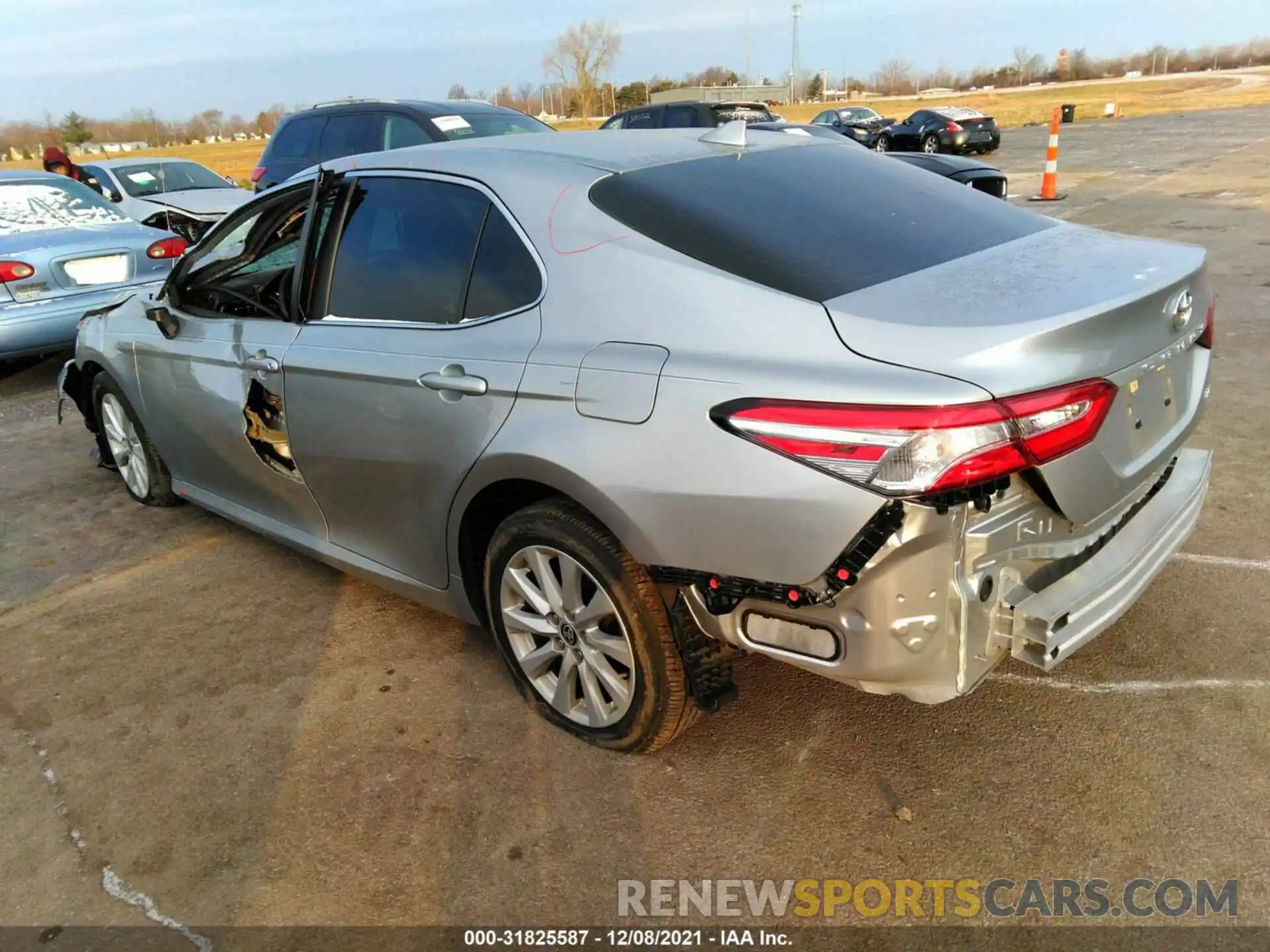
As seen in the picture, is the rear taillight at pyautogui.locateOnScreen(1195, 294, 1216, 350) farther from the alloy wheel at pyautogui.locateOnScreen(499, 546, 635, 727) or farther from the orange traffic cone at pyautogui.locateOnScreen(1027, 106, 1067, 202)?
the orange traffic cone at pyautogui.locateOnScreen(1027, 106, 1067, 202)

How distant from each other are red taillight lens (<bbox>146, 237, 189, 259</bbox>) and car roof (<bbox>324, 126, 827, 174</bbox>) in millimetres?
5277

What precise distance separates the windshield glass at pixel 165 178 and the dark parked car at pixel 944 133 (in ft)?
57.3

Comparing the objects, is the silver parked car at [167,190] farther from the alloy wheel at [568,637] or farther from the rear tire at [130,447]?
the alloy wheel at [568,637]

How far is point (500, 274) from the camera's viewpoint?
9.33ft

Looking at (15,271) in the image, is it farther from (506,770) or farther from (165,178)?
(506,770)

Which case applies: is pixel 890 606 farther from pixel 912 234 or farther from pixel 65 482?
pixel 65 482

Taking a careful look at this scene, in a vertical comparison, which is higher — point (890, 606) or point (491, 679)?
point (890, 606)

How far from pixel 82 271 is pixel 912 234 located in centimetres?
704

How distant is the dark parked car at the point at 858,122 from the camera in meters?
27.5

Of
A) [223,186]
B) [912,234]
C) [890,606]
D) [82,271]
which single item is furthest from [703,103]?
[890,606]

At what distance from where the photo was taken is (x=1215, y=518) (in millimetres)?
4074

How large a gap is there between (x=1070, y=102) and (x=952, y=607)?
53.0 meters

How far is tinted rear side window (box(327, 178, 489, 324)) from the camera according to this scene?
2.99 m

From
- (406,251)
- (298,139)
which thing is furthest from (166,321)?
(298,139)
